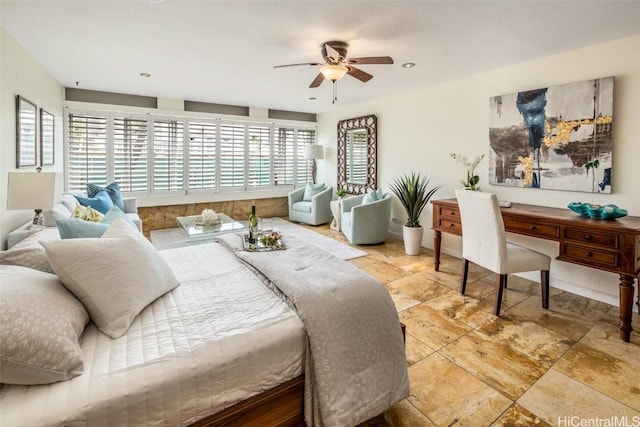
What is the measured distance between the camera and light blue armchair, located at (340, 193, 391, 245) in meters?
4.77

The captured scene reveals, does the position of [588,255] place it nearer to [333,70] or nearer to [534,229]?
[534,229]

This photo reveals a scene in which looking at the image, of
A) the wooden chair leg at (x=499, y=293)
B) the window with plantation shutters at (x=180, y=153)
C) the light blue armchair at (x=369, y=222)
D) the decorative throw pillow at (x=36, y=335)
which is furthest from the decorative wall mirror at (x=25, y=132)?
the wooden chair leg at (x=499, y=293)

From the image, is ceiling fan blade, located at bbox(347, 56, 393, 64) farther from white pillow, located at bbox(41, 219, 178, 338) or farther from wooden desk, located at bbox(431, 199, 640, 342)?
white pillow, located at bbox(41, 219, 178, 338)

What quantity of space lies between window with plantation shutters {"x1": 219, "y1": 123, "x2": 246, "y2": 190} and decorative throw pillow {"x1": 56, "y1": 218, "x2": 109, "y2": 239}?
476cm

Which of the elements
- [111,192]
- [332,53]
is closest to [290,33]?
[332,53]

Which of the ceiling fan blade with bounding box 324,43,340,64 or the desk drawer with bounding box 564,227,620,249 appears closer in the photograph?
the desk drawer with bounding box 564,227,620,249

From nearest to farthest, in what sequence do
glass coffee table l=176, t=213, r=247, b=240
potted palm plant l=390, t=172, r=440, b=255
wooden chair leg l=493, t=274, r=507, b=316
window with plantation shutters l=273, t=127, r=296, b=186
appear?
wooden chair leg l=493, t=274, r=507, b=316, glass coffee table l=176, t=213, r=247, b=240, potted palm plant l=390, t=172, r=440, b=255, window with plantation shutters l=273, t=127, r=296, b=186

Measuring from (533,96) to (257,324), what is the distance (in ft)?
12.1

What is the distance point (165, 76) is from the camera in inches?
164

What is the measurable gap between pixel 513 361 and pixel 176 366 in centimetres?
209

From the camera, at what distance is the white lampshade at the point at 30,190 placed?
2.31 metres

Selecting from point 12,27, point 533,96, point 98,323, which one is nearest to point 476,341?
point 98,323

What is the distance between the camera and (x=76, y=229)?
5.65 ft

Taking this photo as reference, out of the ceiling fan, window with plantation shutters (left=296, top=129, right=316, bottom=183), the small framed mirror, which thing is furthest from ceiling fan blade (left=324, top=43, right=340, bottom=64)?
window with plantation shutters (left=296, top=129, right=316, bottom=183)
